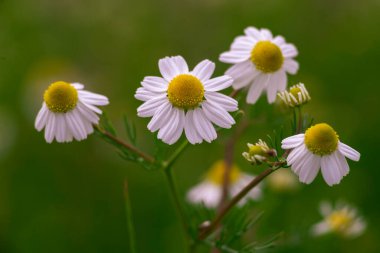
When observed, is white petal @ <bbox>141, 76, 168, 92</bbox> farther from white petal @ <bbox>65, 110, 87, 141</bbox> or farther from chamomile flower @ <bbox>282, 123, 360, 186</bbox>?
chamomile flower @ <bbox>282, 123, 360, 186</bbox>

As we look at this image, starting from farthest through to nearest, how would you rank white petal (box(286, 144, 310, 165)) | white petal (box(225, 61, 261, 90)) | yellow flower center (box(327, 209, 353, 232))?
yellow flower center (box(327, 209, 353, 232)), white petal (box(225, 61, 261, 90)), white petal (box(286, 144, 310, 165))

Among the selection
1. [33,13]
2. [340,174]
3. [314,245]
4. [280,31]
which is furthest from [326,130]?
[33,13]

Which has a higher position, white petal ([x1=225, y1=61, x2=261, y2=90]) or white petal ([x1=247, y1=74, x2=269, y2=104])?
white petal ([x1=225, y1=61, x2=261, y2=90])

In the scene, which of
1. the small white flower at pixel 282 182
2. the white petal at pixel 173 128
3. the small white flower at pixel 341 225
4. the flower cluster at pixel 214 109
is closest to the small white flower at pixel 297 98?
the flower cluster at pixel 214 109

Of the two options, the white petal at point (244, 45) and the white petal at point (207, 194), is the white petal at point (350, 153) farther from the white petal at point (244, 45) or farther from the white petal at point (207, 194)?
the white petal at point (207, 194)

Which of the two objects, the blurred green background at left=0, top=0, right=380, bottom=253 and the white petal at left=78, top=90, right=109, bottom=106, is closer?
the white petal at left=78, top=90, right=109, bottom=106

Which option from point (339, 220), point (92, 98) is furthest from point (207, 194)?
point (92, 98)

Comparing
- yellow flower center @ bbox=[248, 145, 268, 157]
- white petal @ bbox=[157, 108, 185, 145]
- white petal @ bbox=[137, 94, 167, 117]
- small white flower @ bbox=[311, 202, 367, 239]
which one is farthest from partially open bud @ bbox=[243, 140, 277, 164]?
small white flower @ bbox=[311, 202, 367, 239]
